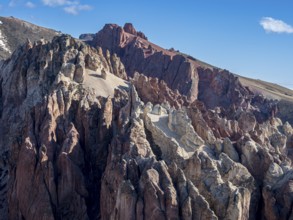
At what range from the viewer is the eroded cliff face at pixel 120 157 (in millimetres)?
51781

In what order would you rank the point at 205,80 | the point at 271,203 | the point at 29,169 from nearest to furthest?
the point at 271,203
the point at 29,169
the point at 205,80

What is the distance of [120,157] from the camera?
61.0m

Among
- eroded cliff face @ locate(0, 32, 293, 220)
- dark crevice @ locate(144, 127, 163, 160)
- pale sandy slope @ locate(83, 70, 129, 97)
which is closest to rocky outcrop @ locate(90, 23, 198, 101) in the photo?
pale sandy slope @ locate(83, 70, 129, 97)

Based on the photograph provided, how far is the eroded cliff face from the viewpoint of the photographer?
170 feet

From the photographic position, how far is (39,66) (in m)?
93.4

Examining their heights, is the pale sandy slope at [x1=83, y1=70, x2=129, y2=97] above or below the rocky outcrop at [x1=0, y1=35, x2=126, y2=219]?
above

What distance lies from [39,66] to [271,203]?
54.7 m

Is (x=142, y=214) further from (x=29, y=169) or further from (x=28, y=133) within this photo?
(x=28, y=133)

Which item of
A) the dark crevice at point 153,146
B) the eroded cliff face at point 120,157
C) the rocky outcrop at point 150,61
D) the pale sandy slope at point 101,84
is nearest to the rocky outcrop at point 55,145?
the eroded cliff face at point 120,157

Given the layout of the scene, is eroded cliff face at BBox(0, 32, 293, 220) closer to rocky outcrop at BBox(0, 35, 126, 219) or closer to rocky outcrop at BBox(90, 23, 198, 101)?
rocky outcrop at BBox(0, 35, 126, 219)

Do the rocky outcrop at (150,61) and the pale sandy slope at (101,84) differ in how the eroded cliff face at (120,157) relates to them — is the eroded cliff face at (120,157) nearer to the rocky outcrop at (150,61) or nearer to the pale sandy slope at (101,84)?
the pale sandy slope at (101,84)

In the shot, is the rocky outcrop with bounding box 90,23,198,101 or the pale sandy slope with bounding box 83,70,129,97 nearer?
the pale sandy slope with bounding box 83,70,129,97

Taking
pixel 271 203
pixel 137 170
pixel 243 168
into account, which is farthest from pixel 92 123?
pixel 271 203

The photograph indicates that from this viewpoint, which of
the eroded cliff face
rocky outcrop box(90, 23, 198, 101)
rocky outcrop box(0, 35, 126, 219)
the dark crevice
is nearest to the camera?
the eroded cliff face
